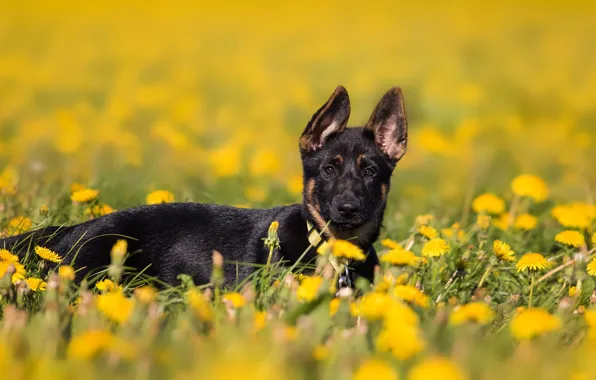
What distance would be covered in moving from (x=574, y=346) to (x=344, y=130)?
2225mm

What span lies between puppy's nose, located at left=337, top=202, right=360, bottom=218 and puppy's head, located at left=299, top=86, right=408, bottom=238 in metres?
0.01

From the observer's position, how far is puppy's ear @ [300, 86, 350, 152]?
18.4ft

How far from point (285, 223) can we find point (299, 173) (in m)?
5.53

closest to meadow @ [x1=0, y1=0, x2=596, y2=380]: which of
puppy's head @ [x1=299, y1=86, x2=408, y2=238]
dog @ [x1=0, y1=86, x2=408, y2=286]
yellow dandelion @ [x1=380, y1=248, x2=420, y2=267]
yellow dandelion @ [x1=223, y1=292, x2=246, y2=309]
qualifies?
yellow dandelion @ [x1=223, y1=292, x2=246, y2=309]

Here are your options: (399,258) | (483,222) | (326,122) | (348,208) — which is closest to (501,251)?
(399,258)

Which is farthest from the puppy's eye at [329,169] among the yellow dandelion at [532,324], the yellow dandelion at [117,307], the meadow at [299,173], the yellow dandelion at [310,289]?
the yellow dandelion at [532,324]

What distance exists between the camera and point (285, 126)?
1415cm

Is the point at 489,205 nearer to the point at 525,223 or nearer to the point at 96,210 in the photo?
the point at 525,223

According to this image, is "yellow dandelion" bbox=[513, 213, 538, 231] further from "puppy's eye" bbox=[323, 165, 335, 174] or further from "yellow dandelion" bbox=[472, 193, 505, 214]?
"puppy's eye" bbox=[323, 165, 335, 174]

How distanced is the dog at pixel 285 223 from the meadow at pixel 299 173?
22cm

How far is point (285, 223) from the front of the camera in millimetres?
5668

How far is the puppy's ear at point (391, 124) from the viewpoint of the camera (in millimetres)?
5766

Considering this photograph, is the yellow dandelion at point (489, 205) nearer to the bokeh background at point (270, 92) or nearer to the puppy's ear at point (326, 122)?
the bokeh background at point (270, 92)

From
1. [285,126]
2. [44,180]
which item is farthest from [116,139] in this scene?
[285,126]
